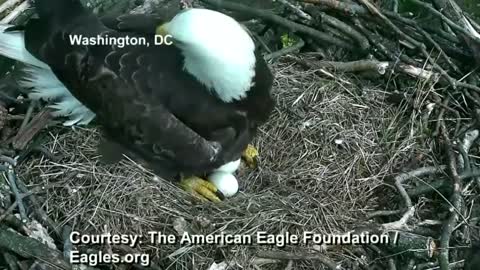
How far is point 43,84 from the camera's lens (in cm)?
256

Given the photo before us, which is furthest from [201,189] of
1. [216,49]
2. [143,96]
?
[216,49]

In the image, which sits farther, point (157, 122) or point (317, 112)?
point (317, 112)

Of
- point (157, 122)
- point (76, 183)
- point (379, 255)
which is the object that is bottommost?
point (379, 255)

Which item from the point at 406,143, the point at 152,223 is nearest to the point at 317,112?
the point at 406,143

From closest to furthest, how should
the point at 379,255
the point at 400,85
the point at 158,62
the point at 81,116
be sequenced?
the point at 379,255
the point at 158,62
the point at 81,116
the point at 400,85

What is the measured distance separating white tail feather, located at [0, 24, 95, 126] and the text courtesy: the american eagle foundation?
491 mm

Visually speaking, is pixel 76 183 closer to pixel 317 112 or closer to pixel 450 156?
pixel 317 112

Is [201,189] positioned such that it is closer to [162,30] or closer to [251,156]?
[251,156]

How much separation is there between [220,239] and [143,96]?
51 cm

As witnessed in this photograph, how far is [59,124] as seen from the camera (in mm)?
2512

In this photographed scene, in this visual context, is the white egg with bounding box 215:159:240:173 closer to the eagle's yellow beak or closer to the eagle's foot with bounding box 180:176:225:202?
the eagle's foot with bounding box 180:176:225:202

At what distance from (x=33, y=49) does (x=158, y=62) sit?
0.42 metres

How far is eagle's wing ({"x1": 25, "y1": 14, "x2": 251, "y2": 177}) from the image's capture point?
234 cm

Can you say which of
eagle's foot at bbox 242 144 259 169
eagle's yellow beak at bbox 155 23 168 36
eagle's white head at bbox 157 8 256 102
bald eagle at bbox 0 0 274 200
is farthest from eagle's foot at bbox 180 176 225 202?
eagle's yellow beak at bbox 155 23 168 36
